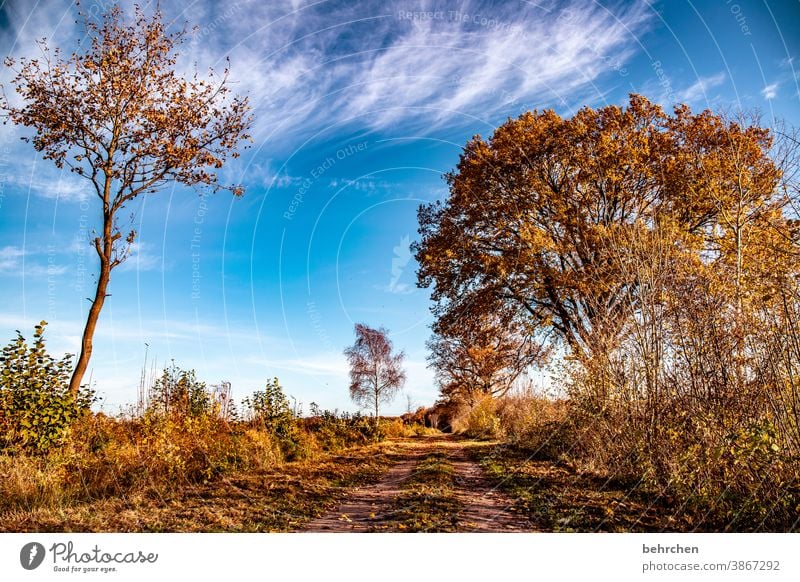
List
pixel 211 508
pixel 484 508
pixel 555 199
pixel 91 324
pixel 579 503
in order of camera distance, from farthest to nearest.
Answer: pixel 555 199, pixel 91 324, pixel 484 508, pixel 579 503, pixel 211 508

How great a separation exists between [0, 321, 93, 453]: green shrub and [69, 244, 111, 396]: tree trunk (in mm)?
1391

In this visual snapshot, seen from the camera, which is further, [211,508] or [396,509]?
[396,509]

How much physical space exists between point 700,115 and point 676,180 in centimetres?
254

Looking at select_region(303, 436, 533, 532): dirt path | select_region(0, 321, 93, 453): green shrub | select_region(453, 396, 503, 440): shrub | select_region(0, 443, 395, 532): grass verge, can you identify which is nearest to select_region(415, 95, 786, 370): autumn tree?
select_region(453, 396, 503, 440): shrub

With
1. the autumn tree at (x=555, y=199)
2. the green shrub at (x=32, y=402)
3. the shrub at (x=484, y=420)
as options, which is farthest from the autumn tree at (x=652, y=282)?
the green shrub at (x=32, y=402)

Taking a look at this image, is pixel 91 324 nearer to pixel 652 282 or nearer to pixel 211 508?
pixel 211 508

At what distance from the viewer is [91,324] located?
8844mm

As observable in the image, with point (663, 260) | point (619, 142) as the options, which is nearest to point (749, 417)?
point (663, 260)

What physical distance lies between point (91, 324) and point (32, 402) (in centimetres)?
258

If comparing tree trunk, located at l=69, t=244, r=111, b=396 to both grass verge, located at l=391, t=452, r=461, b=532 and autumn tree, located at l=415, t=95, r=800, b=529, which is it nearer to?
grass verge, located at l=391, t=452, r=461, b=532

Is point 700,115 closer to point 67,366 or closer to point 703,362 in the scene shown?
point 703,362

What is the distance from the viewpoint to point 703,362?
5.54m

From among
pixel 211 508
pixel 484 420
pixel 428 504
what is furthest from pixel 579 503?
pixel 484 420
